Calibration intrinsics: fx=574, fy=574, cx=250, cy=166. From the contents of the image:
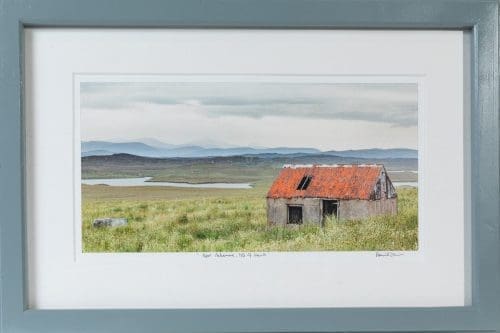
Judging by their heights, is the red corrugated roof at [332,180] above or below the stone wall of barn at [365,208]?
above

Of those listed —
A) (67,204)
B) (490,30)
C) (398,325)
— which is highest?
(490,30)

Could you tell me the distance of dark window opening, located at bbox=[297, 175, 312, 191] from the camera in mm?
523

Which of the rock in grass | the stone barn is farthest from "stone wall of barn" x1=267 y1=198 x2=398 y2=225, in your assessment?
the rock in grass

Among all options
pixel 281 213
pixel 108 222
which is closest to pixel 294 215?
pixel 281 213

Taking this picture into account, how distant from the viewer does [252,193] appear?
20.6 inches

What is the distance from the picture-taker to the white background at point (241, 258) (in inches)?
20.1

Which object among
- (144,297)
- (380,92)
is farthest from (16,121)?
(380,92)

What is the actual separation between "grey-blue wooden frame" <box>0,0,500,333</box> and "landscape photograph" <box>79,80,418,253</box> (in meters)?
0.05

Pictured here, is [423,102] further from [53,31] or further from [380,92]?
[53,31]

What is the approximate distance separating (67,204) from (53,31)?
15 cm

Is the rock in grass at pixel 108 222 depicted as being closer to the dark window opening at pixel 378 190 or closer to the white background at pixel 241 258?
the white background at pixel 241 258

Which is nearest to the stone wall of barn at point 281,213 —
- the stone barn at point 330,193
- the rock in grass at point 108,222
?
the stone barn at point 330,193
